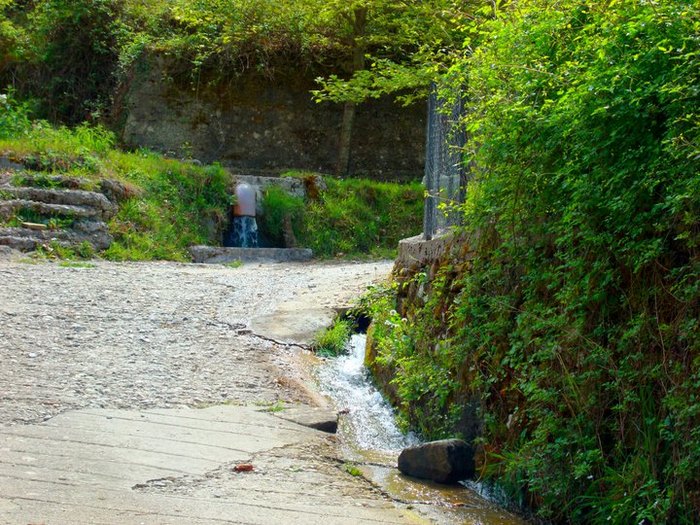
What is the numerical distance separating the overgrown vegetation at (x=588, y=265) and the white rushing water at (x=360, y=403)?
0.77 metres

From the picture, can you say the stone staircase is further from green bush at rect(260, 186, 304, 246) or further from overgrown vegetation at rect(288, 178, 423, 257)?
overgrown vegetation at rect(288, 178, 423, 257)

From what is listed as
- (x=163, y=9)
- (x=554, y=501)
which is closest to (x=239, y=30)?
(x=163, y=9)

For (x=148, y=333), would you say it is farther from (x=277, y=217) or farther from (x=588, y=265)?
(x=277, y=217)

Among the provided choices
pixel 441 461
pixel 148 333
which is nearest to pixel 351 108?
pixel 148 333

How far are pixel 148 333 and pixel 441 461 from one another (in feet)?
12.5

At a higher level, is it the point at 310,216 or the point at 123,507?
the point at 310,216

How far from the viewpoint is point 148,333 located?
8.60 m

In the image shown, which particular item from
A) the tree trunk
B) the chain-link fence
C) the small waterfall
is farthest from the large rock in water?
the tree trunk

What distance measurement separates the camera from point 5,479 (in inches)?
188

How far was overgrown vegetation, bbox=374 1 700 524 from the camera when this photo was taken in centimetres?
414

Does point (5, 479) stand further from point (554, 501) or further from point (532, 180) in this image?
point (532, 180)

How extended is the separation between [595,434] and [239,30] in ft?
51.0

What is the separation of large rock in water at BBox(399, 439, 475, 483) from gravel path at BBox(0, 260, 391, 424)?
150 cm

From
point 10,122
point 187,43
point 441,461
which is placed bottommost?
point 441,461
